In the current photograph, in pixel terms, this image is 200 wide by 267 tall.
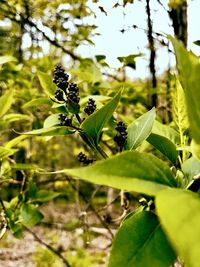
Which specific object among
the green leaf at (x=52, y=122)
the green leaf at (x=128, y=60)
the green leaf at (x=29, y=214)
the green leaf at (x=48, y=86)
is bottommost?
the green leaf at (x=29, y=214)

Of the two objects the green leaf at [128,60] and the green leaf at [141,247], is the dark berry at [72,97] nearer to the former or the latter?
the green leaf at [141,247]

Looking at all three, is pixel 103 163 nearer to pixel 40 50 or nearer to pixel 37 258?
pixel 40 50

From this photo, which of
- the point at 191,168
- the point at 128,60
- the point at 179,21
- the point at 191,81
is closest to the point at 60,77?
the point at 191,168

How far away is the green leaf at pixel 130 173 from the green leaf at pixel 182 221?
79 mm

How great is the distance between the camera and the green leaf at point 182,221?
0.39 metres

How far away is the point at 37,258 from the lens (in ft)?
14.5

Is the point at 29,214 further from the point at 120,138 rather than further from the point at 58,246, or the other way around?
the point at 58,246

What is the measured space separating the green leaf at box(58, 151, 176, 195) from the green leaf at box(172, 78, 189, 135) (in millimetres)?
423

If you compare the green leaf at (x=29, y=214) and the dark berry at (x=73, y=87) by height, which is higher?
the dark berry at (x=73, y=87)

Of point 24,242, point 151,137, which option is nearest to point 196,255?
point 151,137

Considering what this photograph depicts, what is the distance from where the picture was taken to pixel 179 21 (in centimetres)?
246

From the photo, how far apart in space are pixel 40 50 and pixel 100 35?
86 centimetres

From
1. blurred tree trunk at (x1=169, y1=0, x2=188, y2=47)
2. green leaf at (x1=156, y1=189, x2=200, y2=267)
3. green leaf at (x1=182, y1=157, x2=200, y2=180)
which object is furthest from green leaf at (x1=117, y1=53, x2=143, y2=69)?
green leaf at (x1=156, y1=189, x2=200, y2=267)

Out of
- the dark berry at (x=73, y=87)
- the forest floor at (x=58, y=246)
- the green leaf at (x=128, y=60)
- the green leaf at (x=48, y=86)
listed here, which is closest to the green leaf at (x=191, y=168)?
the dark berry at (x=73, y=87)
